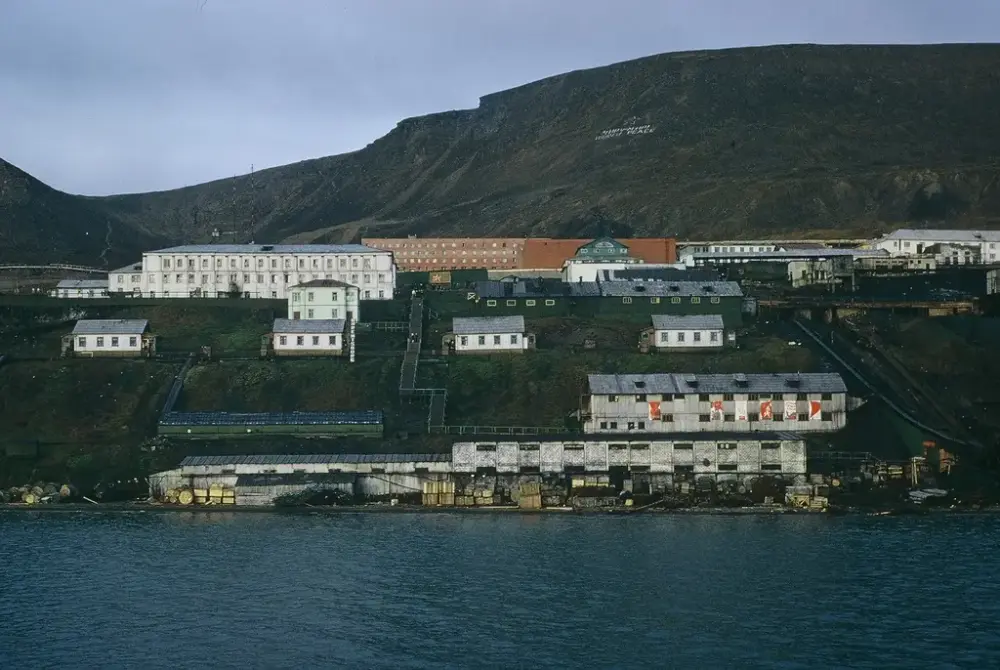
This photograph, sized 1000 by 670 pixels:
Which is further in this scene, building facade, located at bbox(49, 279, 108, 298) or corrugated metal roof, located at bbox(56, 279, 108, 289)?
corrugated metal roof, located at bbox(56, 279, 108, 289)

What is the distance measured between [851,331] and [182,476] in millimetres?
43059

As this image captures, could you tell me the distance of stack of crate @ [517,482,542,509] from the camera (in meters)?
65.6

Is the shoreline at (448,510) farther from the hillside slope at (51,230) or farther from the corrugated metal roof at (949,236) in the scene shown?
the hillside slope at (51,230)

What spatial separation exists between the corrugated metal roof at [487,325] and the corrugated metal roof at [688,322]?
8798 mm

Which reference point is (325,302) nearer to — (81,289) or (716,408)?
(81,289)

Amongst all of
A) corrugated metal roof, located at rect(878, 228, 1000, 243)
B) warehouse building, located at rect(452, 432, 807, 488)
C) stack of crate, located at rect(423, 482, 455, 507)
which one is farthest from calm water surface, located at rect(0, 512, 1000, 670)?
corrugated metal roof, located at rect(878, 228, 1000, 243)

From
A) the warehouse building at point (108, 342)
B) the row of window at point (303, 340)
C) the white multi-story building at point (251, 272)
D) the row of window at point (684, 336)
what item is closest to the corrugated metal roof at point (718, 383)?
the row of window at point (684, 336)

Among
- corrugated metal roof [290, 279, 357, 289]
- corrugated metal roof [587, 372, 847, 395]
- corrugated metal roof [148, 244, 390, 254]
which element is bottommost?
corrugated metal roof [587, 372, 847, 395]

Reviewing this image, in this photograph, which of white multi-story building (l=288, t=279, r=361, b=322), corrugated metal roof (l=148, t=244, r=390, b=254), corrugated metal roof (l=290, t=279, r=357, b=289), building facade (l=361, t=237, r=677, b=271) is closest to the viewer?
white multi-story building (l=288, t=279, r=361, b=322)

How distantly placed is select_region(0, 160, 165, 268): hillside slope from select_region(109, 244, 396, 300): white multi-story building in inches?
1997

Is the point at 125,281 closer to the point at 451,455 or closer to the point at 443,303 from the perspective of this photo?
the point at 443,303

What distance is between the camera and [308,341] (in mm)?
84125

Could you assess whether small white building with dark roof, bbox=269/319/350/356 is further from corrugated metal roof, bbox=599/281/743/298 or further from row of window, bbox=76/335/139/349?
corrugated metal roof, bbox=599/281/743/298

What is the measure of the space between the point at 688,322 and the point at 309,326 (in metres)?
24.2
